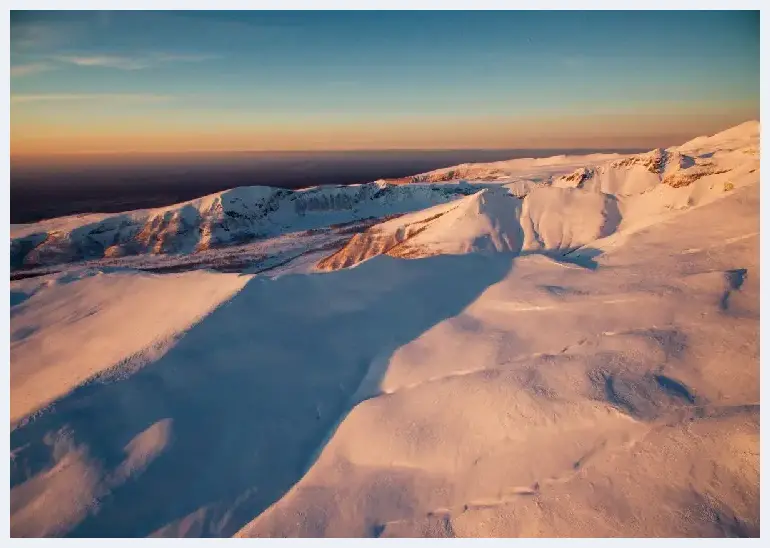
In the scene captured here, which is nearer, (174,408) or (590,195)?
(174,408)

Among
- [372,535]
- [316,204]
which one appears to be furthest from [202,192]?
[372,535]

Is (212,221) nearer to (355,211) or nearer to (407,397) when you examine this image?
(355,211)

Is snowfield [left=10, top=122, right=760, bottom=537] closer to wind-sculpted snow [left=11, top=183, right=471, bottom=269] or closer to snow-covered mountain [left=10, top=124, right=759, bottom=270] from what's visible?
snow-covered mountain [left=10, top=124, right=759, bottom=270]

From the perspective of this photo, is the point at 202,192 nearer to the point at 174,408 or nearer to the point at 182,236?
the point at 182,236

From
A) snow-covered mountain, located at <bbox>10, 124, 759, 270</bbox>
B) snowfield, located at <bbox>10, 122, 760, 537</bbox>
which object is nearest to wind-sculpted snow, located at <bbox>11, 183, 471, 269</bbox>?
snow-covered mountain, located at <bbox>10, 124, 759, 270</bbox>

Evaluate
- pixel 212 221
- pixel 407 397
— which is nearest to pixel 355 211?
pixel 212 221

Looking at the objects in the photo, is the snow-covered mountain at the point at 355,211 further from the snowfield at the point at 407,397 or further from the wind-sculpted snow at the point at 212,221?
the snowfield at the point at 407,397

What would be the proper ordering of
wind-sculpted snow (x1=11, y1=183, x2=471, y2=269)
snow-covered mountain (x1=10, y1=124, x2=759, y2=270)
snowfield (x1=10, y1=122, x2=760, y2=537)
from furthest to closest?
wind-sculpted snow (x1=11, y1=183, x2=471, y2=269), snow-covered mountain (x1=10, y1=124, x2=759, y2=270), snowfield (x1=10, y1=122, x2=760, y2=537)

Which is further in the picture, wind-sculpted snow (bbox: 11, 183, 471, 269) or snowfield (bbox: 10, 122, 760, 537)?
wind-sculpted snow (bbox: 11, 183, 471, 269)

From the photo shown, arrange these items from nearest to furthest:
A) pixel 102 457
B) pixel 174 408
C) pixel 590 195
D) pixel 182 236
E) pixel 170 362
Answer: pixel 102 457, pixel 174 408, pixel 170 362, pixel 590 195, pixel 182 236
